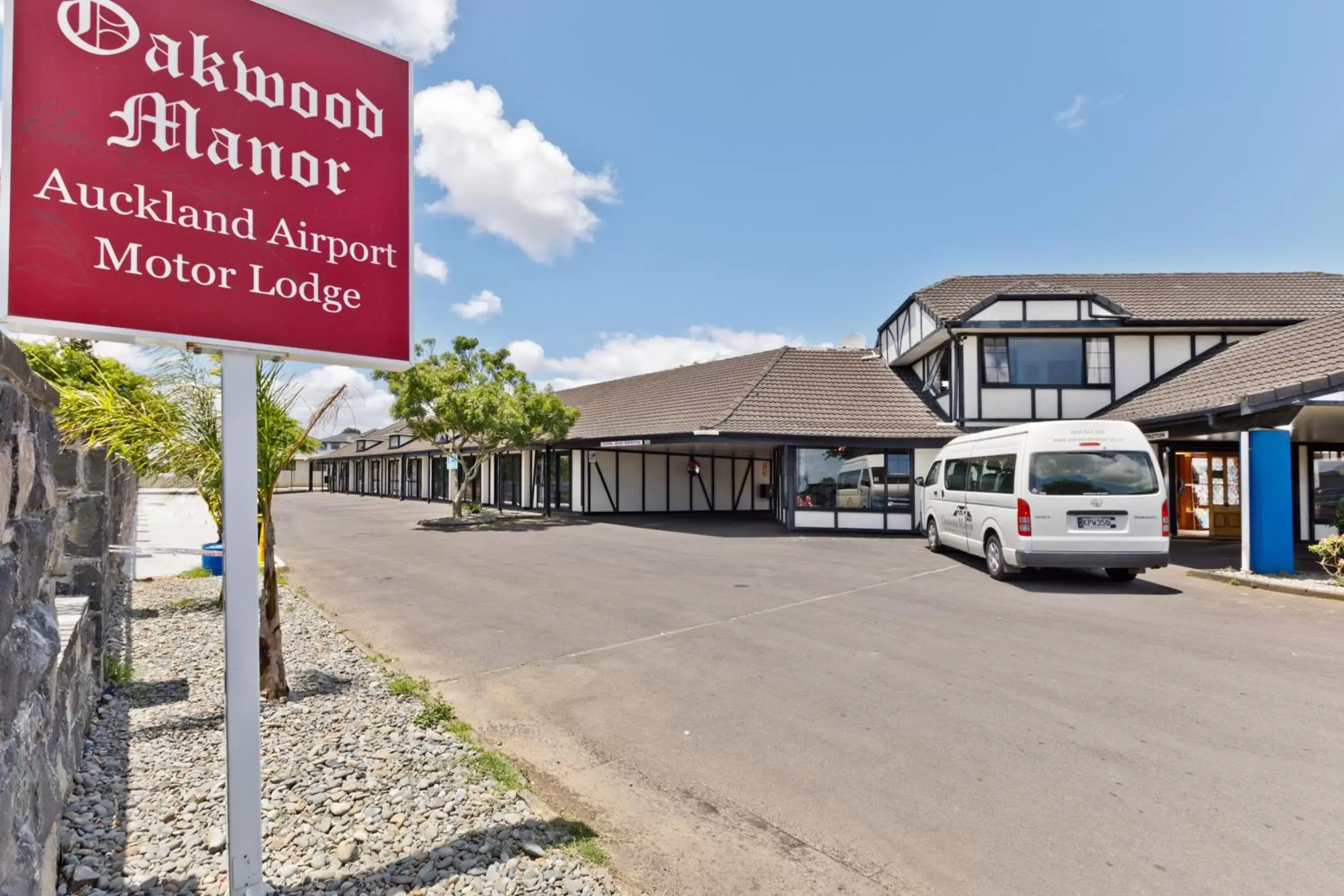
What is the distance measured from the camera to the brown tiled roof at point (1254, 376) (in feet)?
33.7

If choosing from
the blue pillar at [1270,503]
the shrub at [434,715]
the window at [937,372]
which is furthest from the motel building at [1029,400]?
the shrub at [434,715]

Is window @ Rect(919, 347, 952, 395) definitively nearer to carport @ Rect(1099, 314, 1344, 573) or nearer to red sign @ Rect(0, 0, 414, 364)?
carport @ Rect(1099, 314, 1344, 573)

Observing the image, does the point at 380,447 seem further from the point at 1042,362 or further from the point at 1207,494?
the point at 1207,494

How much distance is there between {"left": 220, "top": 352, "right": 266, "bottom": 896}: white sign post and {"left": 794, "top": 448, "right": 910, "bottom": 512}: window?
1687 centimetres

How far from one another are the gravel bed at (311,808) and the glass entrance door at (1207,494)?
19323 millimetres

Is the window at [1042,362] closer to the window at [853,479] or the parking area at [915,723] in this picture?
the window at [853,479]

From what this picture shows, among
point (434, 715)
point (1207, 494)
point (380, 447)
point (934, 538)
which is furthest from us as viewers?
point (380, 447)

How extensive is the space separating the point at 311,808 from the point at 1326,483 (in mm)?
20854

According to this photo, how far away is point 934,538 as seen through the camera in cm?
1414

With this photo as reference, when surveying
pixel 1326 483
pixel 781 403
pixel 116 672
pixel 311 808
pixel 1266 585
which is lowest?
pixel 1266 585

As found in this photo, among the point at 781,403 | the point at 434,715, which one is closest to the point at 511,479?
the point at 781,403

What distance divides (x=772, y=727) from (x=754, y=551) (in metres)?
10.0

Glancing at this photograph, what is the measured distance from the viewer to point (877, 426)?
18812 mm

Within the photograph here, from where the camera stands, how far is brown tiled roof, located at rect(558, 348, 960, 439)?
18.8m
